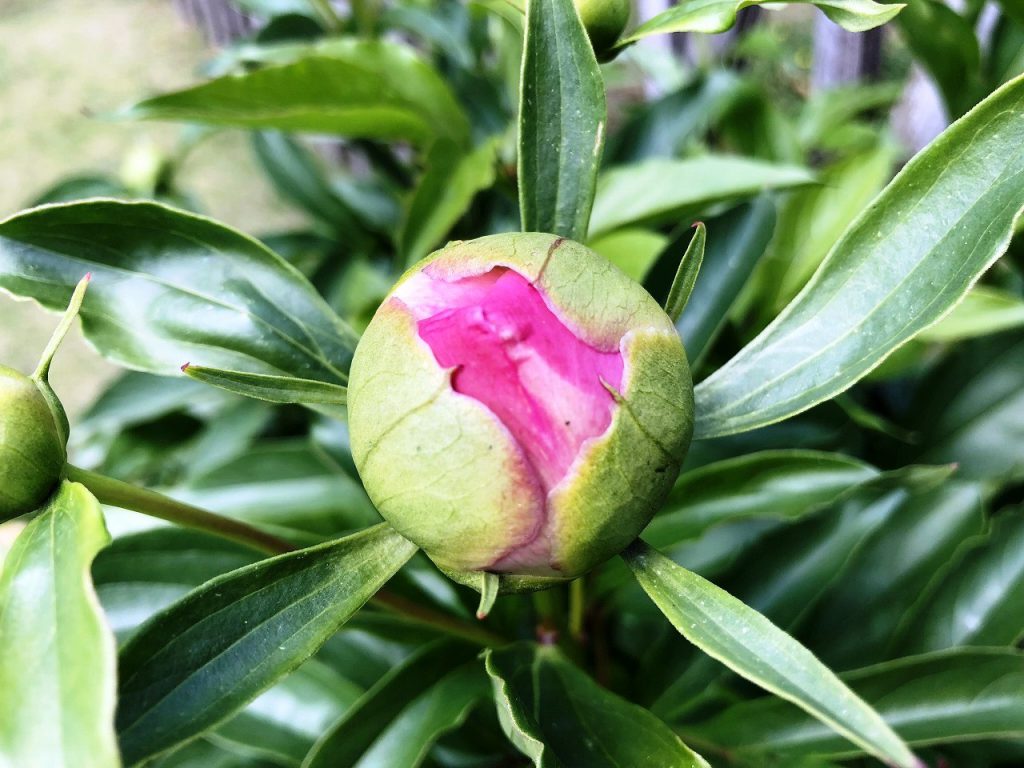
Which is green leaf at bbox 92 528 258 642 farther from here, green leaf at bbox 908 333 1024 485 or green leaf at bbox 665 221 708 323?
green leaf at bbox 908 333 1024 485

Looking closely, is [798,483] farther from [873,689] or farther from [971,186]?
[971,186]

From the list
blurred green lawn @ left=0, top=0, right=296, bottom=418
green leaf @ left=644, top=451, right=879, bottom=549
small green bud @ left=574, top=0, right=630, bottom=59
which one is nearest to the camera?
small green bud @ left=574, top=0, right=630, bottom=59

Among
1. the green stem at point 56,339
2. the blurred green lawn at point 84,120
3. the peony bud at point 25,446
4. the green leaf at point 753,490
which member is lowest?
the blurred green lawn at point 84,120

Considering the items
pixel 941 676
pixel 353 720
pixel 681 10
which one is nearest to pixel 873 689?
pixel 941 676

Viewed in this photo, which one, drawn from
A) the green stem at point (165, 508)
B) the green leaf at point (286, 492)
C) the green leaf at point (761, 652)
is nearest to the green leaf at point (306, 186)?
the green leaf at point (286, 492)

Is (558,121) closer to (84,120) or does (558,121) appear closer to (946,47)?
(946,47)

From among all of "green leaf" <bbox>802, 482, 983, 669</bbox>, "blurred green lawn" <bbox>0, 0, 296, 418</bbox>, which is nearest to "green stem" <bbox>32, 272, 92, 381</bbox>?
"green leaf" <bbox>802, 482, 983, 669</bbox>

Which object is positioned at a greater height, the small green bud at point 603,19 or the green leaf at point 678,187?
the small green bud at point 603,19

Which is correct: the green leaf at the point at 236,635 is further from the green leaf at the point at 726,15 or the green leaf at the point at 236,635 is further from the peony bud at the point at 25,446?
the green leaf at the point at 726,15
